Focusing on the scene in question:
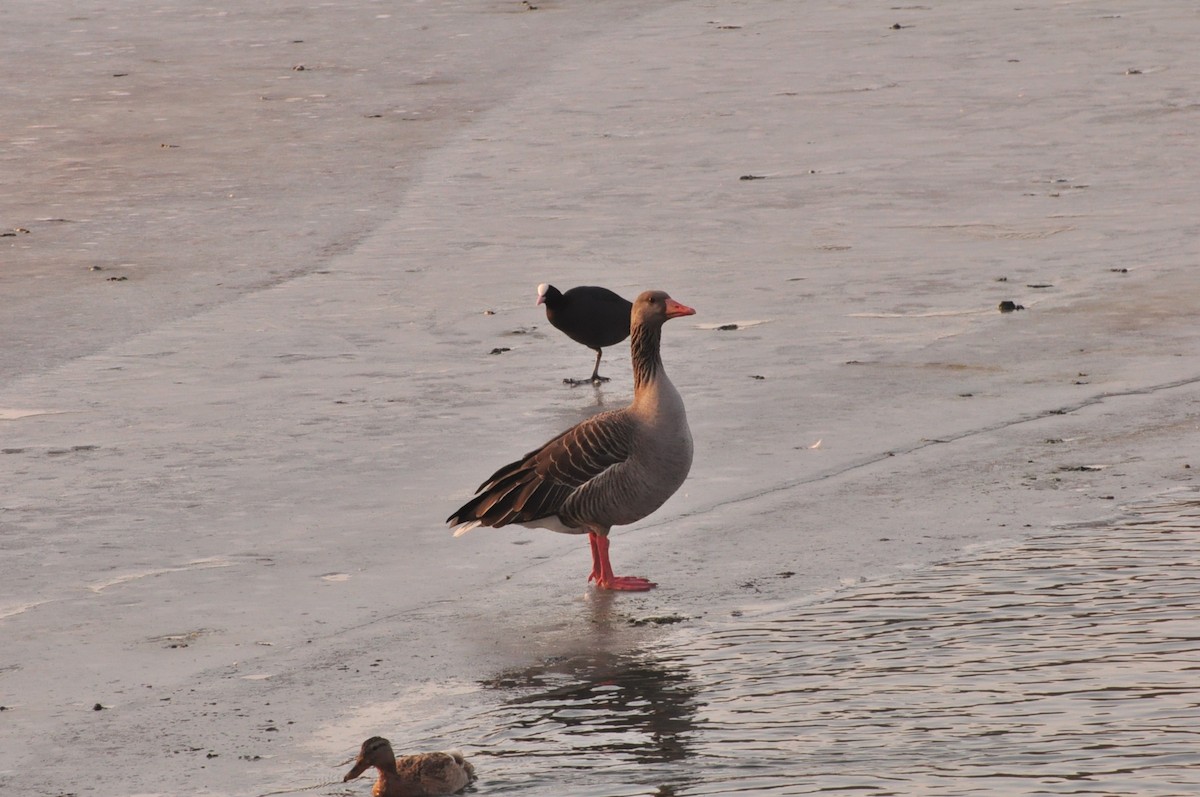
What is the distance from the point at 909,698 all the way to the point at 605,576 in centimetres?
190

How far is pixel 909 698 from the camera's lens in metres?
7.33

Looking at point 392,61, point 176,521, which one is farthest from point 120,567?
point 392,61

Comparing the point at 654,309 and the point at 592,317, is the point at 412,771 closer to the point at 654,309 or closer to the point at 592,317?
the point at 654,309

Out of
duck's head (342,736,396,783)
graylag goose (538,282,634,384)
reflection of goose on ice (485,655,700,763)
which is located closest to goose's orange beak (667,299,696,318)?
reflection of goose on ice (485,655,700,763)

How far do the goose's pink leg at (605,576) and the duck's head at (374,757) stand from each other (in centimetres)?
226

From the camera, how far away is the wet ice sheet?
669 cm

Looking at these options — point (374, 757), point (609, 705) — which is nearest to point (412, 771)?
point (374, 757)

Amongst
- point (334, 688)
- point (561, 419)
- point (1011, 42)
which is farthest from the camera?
point (1011, 42)

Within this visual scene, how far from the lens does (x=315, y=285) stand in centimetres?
1546

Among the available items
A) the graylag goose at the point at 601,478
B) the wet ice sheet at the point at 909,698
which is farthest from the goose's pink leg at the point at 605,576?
the wet ice sheet at the point at 909,698

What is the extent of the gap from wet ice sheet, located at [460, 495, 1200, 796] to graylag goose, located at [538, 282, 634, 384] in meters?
4.33

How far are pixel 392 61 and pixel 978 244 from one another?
13.7 metres

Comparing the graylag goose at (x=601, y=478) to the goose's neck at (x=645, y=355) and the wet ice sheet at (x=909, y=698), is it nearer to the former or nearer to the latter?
the goose's neck at (x=645, y=355)

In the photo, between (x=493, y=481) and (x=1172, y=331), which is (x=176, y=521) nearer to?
(x=493, y=481)
